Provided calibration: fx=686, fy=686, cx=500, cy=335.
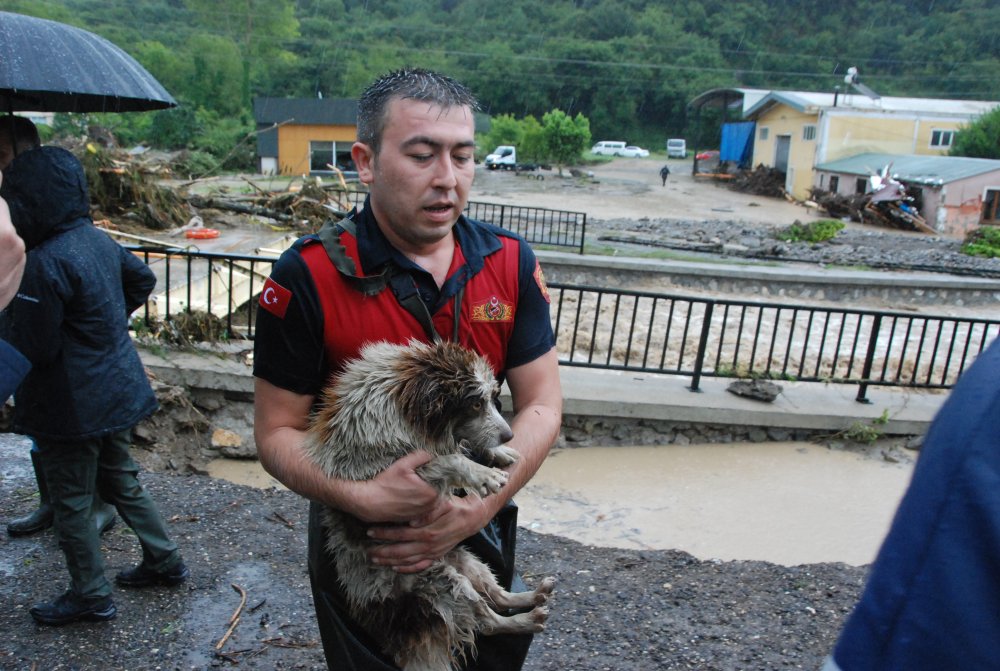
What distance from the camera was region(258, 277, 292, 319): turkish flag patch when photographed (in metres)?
1.89

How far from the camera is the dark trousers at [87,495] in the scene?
11.4 feet

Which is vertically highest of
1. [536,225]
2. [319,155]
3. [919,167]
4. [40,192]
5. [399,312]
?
[919,167]

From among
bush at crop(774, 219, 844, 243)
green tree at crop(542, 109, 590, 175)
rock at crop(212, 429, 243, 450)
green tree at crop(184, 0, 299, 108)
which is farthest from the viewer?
green tree at crop(184, 0, 299, 108)

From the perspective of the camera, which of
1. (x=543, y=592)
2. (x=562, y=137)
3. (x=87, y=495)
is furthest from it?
(x=562, y=137)

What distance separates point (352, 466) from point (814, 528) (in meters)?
5.54

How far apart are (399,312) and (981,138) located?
153 ft

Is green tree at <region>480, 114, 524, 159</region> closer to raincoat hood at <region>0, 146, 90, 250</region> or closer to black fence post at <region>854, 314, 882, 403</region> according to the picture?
black fence post at <region>854, 314, 882, 403</region>

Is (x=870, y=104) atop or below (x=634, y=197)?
atop

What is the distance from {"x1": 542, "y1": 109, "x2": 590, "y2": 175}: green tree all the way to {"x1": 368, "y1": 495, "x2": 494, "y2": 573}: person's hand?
171 feet

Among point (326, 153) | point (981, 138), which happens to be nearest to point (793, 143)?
point (981, 138)

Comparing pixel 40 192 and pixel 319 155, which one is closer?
pixel 40 192

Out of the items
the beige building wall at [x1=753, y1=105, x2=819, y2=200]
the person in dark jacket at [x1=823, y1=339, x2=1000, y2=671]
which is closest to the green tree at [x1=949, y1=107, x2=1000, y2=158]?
the beige building wall at [x1=753, y1=105, x2=819, y2=200]

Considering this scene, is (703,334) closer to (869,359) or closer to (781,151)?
(869,359)

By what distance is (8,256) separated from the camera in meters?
1.61
